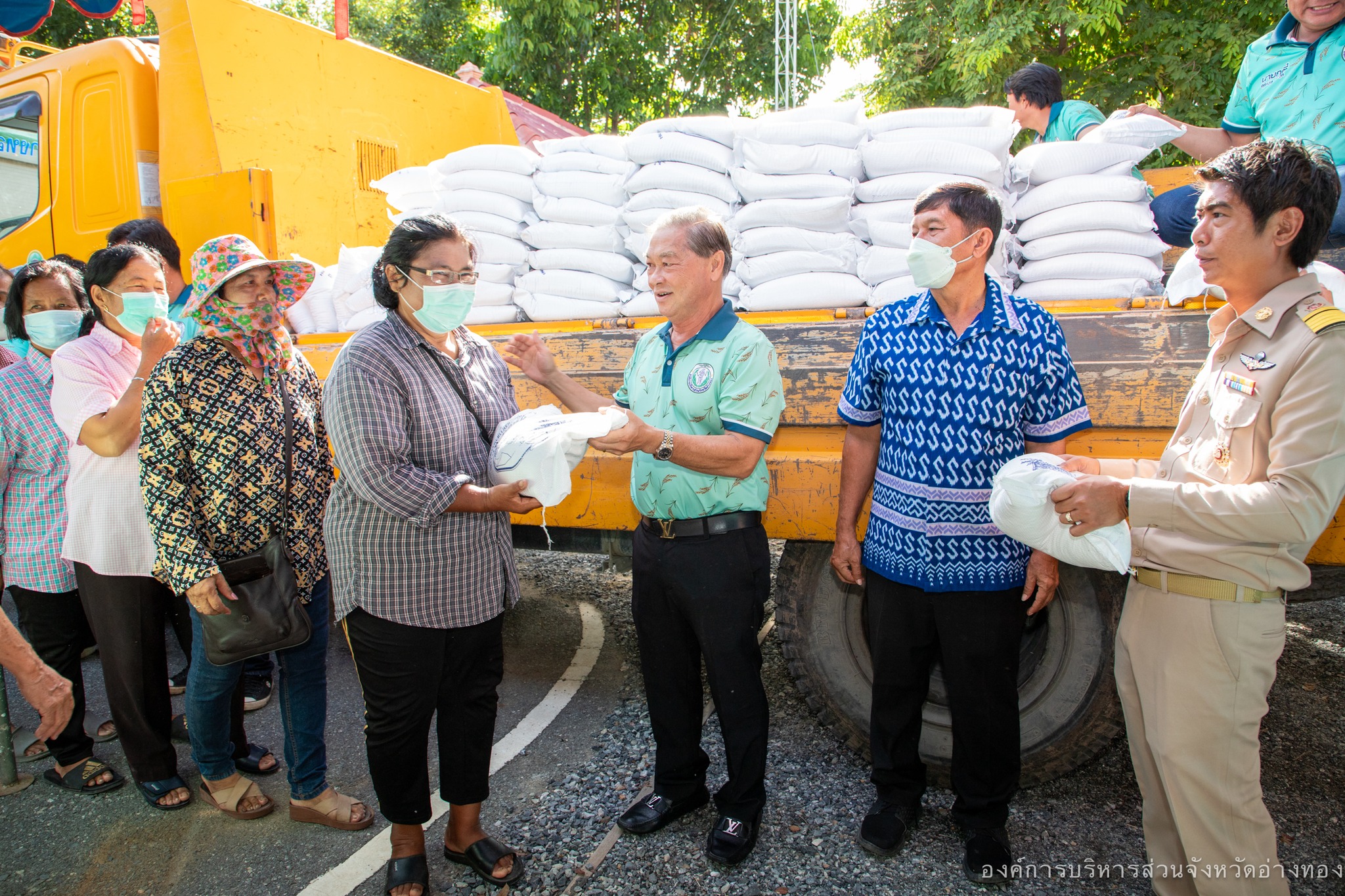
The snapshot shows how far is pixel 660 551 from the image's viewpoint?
7.61 ft

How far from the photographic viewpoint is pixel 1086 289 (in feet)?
8.34

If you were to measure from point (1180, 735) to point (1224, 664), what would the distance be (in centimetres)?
20

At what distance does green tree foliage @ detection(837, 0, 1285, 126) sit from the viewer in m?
8.68

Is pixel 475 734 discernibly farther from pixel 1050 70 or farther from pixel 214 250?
pixel 1050 70

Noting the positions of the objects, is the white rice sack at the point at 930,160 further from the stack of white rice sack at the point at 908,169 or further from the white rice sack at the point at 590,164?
the white rice sack at the point at 590,164

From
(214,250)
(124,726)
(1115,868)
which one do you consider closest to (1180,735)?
(1115,868)

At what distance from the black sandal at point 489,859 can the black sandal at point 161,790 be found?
113 cm

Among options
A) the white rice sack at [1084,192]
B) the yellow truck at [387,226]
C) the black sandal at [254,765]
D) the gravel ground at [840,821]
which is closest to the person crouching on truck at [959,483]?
the gravel ground at [840,821]

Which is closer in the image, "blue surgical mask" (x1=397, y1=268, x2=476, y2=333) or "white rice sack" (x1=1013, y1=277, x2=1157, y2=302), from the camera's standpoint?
"blue surgical mask" (x1=397, y1=268, x2=476, y2=333)

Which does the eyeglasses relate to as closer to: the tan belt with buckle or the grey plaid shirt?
the grey plaid shirt

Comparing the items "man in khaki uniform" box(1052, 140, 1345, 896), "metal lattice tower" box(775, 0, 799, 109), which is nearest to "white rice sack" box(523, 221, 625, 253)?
"man in khaki uniform" box(1052, 140, 1345, 896)

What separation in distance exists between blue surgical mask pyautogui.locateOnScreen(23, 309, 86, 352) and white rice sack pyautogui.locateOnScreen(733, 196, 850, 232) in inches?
98.6

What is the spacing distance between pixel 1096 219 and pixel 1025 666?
1.53 metres

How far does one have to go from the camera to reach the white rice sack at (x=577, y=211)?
313 cm
